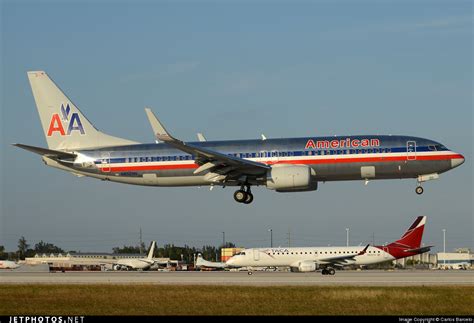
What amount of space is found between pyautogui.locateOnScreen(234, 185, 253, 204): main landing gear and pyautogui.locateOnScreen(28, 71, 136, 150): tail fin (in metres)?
9.92

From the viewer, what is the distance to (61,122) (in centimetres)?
6700

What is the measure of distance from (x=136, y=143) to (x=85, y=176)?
4732mm

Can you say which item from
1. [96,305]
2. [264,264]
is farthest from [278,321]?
[264,264]

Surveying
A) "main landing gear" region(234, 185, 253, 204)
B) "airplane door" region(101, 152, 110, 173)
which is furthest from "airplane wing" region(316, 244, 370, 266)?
"airplane door" region(101, 152, 110, 173)

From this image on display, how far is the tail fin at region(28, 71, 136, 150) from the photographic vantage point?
65.5 metres

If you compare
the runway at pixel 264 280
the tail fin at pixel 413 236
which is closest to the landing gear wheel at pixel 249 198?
the runway at pixel 264 280

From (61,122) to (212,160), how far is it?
15378 mm

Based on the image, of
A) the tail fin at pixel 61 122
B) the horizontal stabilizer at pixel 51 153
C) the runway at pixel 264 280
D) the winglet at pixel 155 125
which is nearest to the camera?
the runway at pixel 264 280

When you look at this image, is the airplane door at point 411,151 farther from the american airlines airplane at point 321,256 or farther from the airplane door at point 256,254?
the airplane door at point 256,254

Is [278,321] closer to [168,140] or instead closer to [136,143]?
[168,140]

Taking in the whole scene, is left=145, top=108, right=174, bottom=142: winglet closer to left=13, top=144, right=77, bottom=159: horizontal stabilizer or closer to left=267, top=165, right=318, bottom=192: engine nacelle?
left=267, top=165, right=318, bottom=192: engine nacelle

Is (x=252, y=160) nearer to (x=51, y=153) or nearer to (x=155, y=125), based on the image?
(x=155, y=125)

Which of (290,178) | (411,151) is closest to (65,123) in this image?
(290,178)

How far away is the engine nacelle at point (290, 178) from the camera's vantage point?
57531 mm
